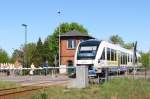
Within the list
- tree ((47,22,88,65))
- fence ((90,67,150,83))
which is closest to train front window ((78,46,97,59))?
fence ((90,67,150,83))

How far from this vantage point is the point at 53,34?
387ft

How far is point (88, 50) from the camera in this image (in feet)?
137

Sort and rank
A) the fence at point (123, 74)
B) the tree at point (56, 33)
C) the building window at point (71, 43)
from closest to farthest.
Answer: the fence at point (123, 74), the building window at point (71, 43), the tree at point (56, 33)

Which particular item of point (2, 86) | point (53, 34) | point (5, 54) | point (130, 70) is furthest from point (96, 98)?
point (5, 54)

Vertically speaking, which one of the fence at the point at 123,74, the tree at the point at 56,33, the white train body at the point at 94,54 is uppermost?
the tree at the point at 56,33

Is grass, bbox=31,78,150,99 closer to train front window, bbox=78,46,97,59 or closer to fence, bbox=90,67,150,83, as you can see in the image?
fence, bbox=90,67,150,83

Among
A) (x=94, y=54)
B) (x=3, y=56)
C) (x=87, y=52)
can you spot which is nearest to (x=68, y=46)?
(x=87, y=52)

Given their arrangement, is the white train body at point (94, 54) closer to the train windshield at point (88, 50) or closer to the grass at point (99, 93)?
the train windshield at point (88, 50)

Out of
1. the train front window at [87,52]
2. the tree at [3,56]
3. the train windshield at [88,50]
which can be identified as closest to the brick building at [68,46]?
the train windshield at [88,50]

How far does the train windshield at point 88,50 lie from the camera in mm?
41388

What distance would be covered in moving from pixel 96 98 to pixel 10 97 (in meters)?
3.84

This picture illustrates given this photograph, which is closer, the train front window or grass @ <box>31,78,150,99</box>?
grass @ <box>31,78,150,99</box>

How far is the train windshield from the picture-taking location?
4139cm

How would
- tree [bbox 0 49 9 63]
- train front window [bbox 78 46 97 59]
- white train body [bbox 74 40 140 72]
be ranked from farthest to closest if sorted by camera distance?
tree [bbox 0 49 9 63], train front window [bbox 78 46 97 59], white train body [bbox 74 40 140 72]
